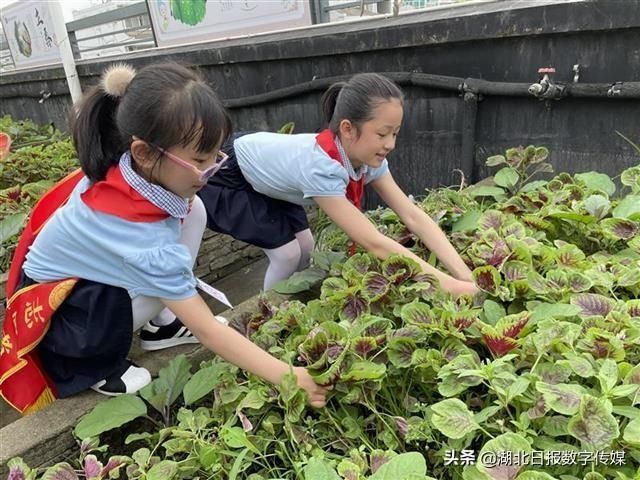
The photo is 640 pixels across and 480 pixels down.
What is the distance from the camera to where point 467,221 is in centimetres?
187

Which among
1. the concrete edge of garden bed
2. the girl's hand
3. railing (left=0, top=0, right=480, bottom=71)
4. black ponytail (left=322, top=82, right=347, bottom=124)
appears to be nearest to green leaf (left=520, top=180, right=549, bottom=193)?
black ponytail (left=322, top=82, right=347, bottom=124)

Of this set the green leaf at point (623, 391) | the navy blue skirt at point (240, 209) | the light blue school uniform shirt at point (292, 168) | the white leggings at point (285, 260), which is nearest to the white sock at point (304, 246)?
the white leggings at point (285, 260)

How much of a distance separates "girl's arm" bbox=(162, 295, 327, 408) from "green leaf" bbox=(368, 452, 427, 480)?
0.28m

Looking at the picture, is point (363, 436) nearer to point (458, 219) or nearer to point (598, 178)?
point (458, 219)

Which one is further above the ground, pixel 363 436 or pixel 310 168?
pixel 310 168

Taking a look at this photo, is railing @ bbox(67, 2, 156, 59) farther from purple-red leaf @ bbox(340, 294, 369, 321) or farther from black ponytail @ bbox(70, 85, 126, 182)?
purple-red leaf @ bbox(340, 294, 369, 321)

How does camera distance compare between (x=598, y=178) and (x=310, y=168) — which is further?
(x=598, y=178)

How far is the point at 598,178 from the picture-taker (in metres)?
1.94

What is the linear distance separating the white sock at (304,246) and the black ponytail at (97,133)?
1001 millimetres

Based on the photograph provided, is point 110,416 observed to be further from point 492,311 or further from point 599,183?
point 599,183

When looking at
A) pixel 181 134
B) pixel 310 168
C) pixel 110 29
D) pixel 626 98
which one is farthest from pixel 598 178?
pixel 110 29

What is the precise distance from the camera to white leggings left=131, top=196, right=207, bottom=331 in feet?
4.91

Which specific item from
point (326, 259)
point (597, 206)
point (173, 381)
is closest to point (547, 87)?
point (597, 206)

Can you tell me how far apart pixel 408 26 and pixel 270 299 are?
175 cm
